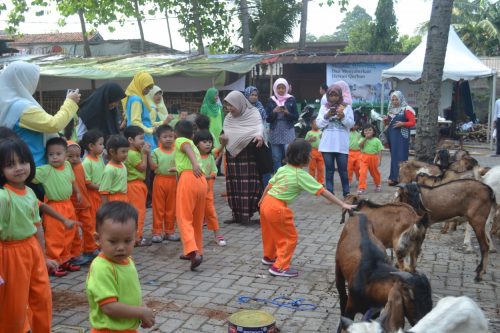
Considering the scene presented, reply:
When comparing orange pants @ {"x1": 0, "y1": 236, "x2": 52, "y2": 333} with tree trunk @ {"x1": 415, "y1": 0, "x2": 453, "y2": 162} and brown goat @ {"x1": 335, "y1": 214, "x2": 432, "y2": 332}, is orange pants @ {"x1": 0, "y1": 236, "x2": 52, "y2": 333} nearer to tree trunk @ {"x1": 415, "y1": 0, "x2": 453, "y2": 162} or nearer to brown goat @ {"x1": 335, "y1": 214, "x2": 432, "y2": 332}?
brown goat @ {"x1": 335, "y1": 214, "x2": 432, "y2": 332}

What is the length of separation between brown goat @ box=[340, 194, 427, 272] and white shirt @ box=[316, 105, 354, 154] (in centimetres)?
369

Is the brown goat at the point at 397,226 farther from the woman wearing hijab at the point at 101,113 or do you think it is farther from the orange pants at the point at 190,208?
the woman wearing hijab at the point at 101,113

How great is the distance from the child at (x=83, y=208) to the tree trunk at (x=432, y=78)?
20.9 ft

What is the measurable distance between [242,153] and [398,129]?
4211mm

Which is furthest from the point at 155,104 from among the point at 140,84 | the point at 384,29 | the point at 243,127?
the point at 384,29

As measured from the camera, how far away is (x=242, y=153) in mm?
7824

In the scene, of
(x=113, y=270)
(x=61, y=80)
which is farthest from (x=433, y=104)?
(x=61, y=80)

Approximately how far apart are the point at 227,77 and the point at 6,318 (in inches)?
441

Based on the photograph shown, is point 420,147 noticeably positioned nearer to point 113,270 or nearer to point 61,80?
A: point 113,270

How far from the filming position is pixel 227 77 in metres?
14.0

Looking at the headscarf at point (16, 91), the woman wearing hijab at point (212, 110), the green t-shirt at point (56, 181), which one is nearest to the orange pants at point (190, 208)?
the green t-shirt at point (56, 181)

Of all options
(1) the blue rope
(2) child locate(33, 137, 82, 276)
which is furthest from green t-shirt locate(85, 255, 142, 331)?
(2) child locate(33, 137, 82, 276)

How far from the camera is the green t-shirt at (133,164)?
645cm

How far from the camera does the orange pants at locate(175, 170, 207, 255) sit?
5645 millimetres
